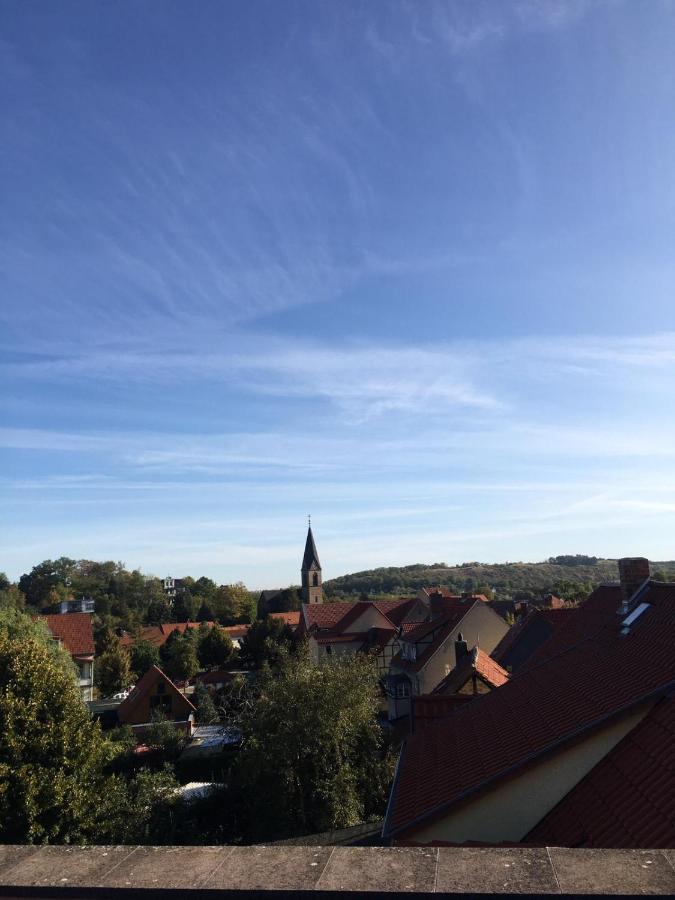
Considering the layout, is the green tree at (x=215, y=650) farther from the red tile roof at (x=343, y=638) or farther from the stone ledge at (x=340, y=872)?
the stone ledge at (x=340, y=872)

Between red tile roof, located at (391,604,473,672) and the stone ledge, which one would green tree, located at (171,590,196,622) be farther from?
the stone ledge

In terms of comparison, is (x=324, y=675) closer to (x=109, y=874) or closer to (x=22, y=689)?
(x=22, y=689)

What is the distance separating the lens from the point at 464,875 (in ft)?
8.98

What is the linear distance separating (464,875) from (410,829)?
729 centimetres

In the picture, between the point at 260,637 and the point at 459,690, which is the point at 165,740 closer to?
the point at 459,690

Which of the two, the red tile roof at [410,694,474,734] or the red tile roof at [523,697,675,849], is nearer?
the red tile roof at [523,697,675,849]

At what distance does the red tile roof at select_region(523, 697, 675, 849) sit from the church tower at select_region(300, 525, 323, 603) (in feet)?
244

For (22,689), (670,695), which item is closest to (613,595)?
(670,695)

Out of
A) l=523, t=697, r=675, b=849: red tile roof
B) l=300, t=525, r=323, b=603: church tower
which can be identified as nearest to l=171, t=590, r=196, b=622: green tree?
l=300, t=525, r=323, b=603: church tower

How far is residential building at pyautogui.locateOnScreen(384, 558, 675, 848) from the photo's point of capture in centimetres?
794

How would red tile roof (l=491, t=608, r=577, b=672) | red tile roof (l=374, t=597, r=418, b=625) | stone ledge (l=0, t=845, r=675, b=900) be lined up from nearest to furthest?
stone ledge (l=0, t=845, r=675, b=900) → red tile roof (l=491, t=608, r=577, b=672) → red tile roof (l=374, t=597, r=418, b=625)

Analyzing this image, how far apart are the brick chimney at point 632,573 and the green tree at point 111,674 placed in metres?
48.1

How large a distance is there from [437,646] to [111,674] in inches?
1315

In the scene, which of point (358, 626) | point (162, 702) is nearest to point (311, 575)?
point (358, 626)
